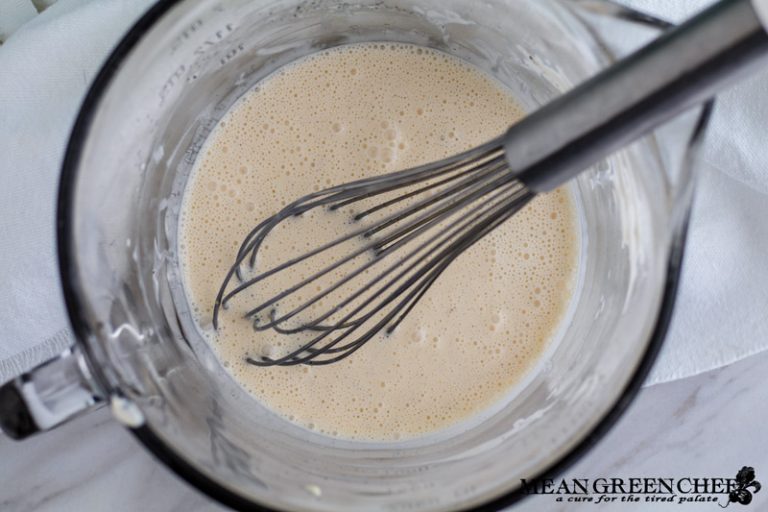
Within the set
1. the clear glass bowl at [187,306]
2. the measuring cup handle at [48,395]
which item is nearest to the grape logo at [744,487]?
the clear glass bowl at [187,306]

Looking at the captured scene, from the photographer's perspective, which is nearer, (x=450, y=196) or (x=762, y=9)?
(x=762, y=9)

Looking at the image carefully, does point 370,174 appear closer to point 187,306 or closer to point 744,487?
point 187,306

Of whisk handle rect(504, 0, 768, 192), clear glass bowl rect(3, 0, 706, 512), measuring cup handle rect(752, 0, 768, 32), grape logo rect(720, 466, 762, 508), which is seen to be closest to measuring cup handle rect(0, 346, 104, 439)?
clear glass bowl rect(3, 0, 706, 512)

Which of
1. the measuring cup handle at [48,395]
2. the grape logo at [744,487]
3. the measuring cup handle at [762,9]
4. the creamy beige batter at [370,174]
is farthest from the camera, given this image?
the grape logo at [744,487]

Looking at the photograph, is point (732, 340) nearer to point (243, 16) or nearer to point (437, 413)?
point (437, 413)

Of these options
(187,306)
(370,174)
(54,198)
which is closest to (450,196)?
(370,174)

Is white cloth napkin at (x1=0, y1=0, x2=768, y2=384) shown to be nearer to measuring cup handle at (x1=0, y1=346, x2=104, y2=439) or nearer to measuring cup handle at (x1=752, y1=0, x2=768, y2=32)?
measuring cup handle at (x1=0, y1=346, x2=104, y2=439)

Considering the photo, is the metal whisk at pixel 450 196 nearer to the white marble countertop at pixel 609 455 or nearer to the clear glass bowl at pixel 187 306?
the clear glass bowl at pixel 187 306
